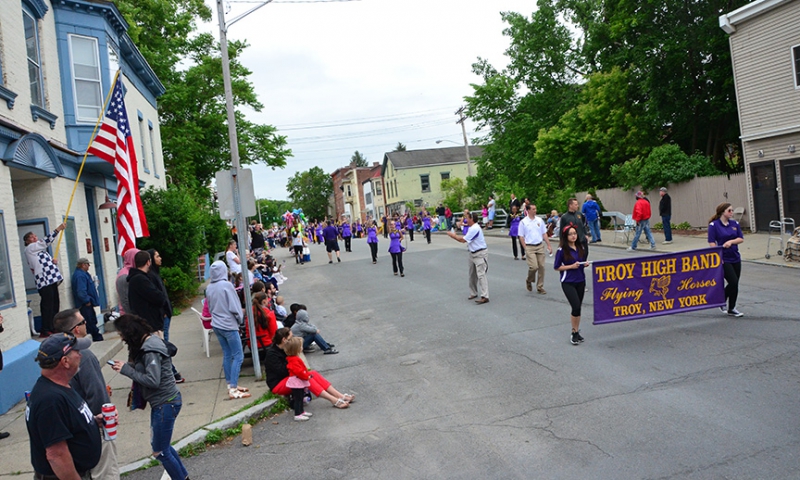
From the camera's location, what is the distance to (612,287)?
934cm

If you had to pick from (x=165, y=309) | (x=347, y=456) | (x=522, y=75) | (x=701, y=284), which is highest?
(x=522, y=75)

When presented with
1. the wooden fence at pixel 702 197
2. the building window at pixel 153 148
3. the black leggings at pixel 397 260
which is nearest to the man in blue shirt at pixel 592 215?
the wooden fence at pixel 702 197

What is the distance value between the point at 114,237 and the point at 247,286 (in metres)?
9.32

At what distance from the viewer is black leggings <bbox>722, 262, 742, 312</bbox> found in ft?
31.6

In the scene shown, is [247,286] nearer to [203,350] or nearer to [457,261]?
[203,350]

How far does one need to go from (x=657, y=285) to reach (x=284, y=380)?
19.2ft

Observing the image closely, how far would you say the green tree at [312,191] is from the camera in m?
113

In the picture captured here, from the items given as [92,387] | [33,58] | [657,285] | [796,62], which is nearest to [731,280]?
[657,285]

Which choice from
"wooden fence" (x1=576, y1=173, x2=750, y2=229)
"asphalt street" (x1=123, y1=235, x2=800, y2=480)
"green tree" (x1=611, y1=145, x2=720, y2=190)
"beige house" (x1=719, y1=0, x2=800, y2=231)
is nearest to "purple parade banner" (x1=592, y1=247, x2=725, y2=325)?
"asphalt street" (x1=123, y1=235, x2=800, y2=480)

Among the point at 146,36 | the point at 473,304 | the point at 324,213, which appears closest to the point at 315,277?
the point at 473,304

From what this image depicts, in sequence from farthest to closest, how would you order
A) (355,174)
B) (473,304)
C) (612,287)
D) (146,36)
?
(355,174), (146,36), (473,304), (612,287)

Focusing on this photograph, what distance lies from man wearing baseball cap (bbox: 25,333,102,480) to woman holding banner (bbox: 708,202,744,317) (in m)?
9.13

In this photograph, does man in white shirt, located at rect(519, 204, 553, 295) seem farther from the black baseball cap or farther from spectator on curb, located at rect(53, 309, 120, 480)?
the black baseball cap

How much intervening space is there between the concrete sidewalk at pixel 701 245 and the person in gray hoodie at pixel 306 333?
36.5 feet
